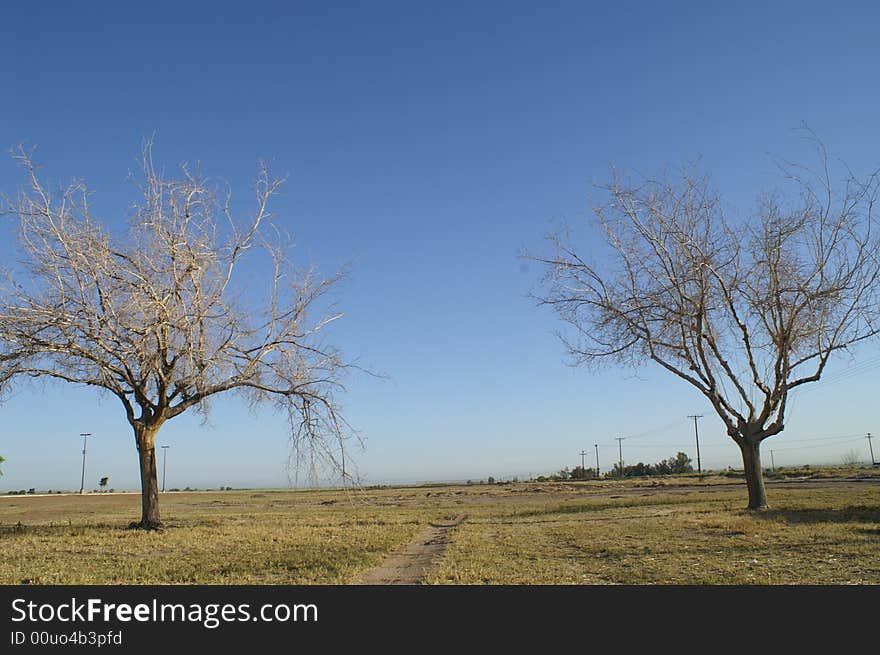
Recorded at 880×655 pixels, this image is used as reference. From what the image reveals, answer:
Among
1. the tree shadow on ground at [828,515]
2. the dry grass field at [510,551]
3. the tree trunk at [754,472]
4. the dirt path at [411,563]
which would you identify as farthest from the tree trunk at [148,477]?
the tree trunk at [754,472]

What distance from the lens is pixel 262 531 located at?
2217 cm

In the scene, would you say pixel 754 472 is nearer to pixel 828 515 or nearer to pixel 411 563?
pixel 828 515

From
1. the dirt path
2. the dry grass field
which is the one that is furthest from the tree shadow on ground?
the dirt path

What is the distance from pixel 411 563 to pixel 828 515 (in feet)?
45.3

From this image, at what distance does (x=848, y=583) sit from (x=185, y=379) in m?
18.1

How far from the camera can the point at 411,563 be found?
13852 millimetres

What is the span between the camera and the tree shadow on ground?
18953mm

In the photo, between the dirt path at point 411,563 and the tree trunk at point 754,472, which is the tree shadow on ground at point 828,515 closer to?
the tree trunk at point 754,472

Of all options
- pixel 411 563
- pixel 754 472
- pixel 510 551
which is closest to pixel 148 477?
pixel 411 563

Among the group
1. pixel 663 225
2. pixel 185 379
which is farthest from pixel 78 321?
pixel 663 225

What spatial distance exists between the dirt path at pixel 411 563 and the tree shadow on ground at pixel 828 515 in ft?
33.1

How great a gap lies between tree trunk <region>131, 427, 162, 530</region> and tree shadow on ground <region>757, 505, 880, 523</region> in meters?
19.0

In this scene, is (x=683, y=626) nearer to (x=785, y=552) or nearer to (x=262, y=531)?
(x=785, y=552)

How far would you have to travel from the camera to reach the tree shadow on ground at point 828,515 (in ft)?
62.2
